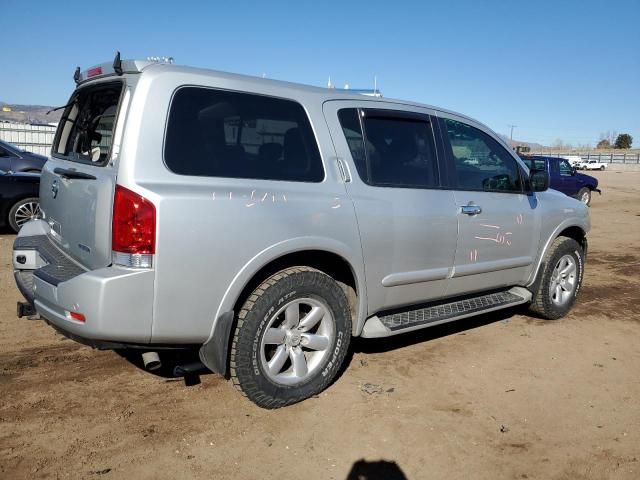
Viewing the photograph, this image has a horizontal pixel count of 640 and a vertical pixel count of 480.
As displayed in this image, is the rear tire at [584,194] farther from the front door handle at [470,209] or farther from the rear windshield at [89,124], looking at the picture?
the rear windshield at [89,124]

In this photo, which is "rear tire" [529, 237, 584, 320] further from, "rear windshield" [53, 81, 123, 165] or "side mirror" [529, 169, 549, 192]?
"rear windshield" [53, 81, 123, 165]

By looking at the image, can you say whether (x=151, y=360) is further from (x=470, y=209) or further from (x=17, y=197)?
(x=17, y=197)

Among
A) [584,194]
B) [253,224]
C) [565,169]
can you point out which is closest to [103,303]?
[253,224]

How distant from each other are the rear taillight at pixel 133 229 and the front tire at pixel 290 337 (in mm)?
678

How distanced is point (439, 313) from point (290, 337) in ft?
4.55

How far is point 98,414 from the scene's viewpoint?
10.6 ft

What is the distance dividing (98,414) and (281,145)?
6.30 ft

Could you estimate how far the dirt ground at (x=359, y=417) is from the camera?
2826 mm

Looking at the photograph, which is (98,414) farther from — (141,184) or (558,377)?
(558,377)

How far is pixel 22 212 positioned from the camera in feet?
28.5

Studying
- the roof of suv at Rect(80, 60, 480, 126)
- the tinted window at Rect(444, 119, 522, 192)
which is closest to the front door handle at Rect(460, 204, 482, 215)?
the tinted window at Rect(444, 119, 522, 192)

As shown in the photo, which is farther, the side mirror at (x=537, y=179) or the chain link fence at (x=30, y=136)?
the chain link fence at (x=30, y=136)

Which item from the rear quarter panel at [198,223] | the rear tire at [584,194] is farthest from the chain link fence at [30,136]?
the rear tire at [584,194]

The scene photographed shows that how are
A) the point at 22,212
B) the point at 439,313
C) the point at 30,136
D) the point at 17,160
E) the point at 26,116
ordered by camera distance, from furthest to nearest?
the point at 26,116, the point at 30,136, the point at 17,160, the point at 22,212, the point at 439,313
